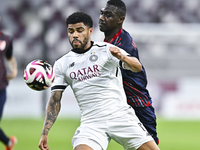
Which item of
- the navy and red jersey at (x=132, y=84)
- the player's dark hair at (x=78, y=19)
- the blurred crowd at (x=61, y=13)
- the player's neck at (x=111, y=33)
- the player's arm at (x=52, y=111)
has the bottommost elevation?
the player's arm at (x=52, y=111)

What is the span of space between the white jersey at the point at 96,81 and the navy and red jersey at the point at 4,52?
2.67m

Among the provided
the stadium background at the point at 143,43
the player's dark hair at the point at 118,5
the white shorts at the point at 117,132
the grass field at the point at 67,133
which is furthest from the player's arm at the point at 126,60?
the stadium background at the point at 143,43

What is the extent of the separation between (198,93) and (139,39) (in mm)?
3787

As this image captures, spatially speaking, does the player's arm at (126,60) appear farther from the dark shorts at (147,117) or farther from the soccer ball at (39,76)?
the dark shorts at (147,117)

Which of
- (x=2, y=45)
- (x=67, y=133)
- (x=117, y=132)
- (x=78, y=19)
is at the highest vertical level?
(x=78, y=19)

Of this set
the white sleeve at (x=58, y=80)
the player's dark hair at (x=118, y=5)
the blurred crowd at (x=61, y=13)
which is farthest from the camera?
the blurred crowd at (x=61, y=13)

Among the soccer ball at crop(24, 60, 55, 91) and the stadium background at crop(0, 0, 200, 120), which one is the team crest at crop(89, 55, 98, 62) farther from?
the stadium background at crop(0, 0, 200, 120)

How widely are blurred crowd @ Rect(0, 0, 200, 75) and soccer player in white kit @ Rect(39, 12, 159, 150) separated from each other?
42.7 ft

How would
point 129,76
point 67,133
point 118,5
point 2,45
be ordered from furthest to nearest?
point 67,133 → point 2,45 → point 118,5 → point 129,76

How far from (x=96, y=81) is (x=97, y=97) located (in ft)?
0.56

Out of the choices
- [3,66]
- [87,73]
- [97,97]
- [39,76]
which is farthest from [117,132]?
[3,66]

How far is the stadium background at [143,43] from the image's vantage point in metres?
14.0

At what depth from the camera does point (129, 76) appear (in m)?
4.56

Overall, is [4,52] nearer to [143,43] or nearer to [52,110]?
[52,110]
